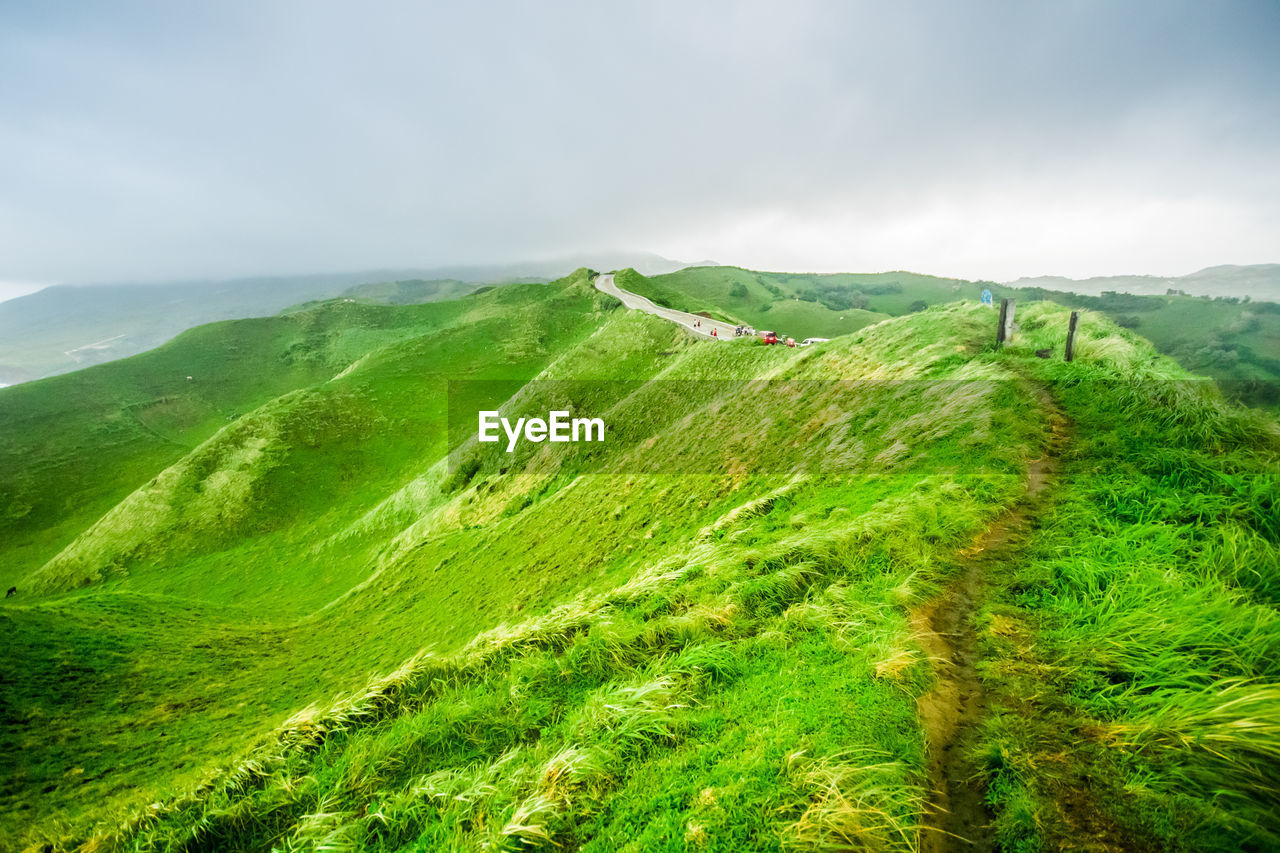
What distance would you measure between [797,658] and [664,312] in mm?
62998

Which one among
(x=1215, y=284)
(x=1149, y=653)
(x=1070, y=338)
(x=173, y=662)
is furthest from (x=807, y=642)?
(x=1215, y=284)

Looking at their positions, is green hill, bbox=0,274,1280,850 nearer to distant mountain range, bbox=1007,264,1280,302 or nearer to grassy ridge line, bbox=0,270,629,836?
grassy ridge line, bbox=0,270,629,836

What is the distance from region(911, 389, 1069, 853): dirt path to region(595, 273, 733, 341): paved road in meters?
30.2

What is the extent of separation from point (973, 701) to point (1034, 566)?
2.77 meters

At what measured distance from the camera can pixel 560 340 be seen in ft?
248

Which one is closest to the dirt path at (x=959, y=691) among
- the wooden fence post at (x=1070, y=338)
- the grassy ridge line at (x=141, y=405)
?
the wooden fence post at (x=1070, y=338)

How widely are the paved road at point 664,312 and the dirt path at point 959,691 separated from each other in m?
30.2

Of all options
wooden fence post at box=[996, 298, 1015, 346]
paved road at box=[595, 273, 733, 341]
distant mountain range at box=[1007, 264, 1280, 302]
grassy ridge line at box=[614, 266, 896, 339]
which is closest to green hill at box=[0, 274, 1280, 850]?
wooden fence post at box=[996, 298, 1015, 346]

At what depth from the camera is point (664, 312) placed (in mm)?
65375

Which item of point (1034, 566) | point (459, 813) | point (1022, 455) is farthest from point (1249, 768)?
point (1022, 455)

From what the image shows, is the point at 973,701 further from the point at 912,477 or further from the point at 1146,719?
the point at 912,477

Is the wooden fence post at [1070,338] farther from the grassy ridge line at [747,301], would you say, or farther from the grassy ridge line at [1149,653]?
the grassy ridge line at [747,301]

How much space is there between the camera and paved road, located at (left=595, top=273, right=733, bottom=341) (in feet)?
154

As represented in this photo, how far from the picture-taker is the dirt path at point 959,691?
3.54 metres
